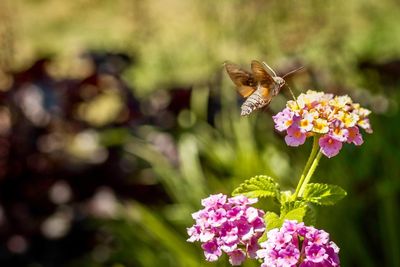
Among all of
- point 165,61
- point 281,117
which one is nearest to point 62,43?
point 165,61

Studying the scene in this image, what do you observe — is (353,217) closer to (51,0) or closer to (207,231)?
(207,231)

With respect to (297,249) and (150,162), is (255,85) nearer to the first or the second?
(297,249)

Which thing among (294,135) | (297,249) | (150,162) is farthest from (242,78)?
(150,162)

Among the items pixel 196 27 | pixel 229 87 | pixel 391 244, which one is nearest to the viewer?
pixel 391 244

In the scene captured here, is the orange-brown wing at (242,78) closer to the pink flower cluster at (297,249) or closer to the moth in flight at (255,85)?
the moth in flight at (255,85)

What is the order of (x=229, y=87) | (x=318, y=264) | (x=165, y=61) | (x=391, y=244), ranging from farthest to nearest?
(x=165, y=61)
(x=229, y=87)
(x=391, y=244)
(x=318, y=264)

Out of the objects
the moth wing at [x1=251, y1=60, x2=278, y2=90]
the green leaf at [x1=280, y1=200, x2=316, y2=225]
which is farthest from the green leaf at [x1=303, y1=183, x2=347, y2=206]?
the moth wing at [x1=251, y1=60, x2=278, y2=90]
